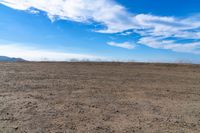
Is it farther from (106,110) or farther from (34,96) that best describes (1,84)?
(106,110)

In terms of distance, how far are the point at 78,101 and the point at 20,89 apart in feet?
9.62

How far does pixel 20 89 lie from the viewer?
9914 millimetres

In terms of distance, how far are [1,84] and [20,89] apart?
1.46 meters

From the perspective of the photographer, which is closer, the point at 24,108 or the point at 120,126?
the point at 120,126

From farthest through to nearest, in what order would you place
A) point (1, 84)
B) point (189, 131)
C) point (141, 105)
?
point (1, 84) < point (141, 105) < point (189, 131)

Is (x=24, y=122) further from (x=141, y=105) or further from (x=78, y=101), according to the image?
(x=141, y=105)

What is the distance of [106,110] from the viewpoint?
7.18 meters

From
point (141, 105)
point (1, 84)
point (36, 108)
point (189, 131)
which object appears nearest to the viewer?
point (189, 131)

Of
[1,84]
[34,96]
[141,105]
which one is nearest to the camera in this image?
[141,105]

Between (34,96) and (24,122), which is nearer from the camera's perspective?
(24,122)

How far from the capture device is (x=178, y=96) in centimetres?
938

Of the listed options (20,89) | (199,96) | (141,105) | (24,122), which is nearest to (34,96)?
(20,89)

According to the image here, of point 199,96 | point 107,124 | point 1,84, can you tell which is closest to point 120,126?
point 107,124

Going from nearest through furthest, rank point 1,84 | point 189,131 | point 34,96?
point 189,131, point 34,96, point 1,84
